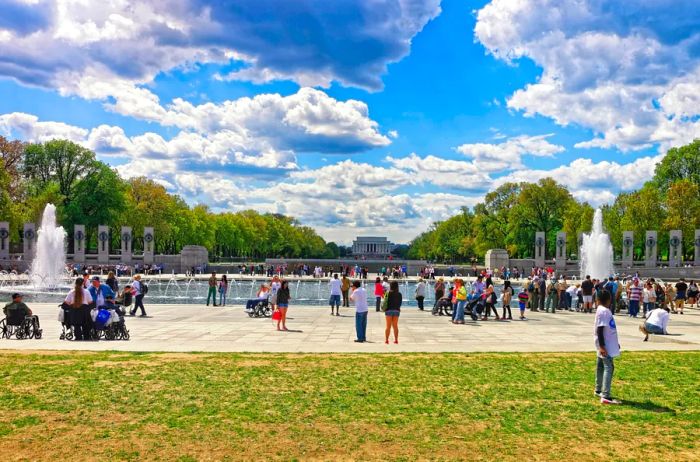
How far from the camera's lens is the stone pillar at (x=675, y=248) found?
69.8m

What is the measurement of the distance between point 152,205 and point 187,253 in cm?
1703

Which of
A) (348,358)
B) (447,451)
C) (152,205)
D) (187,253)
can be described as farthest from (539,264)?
(447,451)

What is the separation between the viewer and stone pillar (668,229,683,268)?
69812 millimetres

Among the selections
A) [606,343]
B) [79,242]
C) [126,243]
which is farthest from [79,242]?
[606,343]

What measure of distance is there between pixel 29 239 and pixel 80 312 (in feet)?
211

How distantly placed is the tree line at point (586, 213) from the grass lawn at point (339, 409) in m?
70.0

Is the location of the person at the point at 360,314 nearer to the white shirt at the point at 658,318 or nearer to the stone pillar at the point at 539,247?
the white shirt at the point at 658,318

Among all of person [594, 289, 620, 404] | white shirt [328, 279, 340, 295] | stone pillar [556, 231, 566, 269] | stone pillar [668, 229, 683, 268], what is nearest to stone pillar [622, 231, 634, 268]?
stone pillar [668, 229, 683, 268]

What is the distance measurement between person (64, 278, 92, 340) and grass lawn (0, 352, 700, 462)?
128 inches

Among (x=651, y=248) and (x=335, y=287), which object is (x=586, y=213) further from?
(x=335, y=287)

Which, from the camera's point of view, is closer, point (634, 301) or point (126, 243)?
point (634, 301)

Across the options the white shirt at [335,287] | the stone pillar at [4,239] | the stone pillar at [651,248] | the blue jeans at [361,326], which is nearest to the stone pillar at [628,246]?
the stone pillar at [651,248]

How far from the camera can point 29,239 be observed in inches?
2864

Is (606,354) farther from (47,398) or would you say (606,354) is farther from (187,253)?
(187,253)
